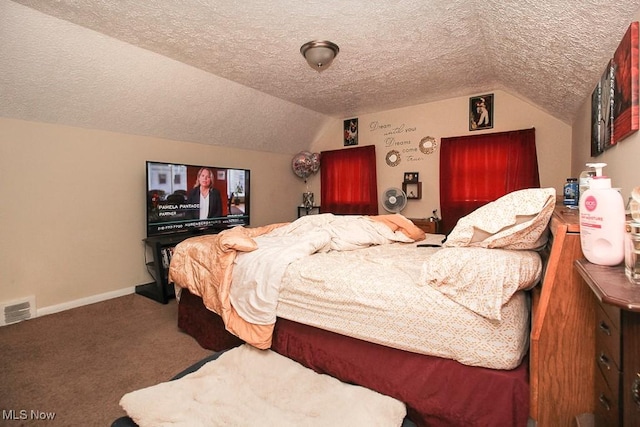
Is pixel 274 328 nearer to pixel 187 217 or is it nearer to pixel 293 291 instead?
pixel 293 291

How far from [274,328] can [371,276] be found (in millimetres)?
748

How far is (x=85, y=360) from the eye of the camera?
220 cm

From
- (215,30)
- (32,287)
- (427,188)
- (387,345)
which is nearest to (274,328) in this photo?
(387,345)

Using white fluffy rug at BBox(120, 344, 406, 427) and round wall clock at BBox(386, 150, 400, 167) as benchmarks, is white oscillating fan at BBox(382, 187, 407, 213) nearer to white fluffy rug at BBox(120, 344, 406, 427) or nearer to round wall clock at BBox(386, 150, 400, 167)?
round wall clock at BBox(386, 150, 400, 167)

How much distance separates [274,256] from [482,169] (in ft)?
11.1

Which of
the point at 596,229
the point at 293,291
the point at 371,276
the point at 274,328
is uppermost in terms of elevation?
the point at 596,229

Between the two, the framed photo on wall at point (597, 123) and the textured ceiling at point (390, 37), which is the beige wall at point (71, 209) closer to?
the textured ceiling at point (390, 37)

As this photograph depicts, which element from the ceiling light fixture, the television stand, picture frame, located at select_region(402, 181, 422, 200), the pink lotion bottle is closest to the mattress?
the pink lotion bottle

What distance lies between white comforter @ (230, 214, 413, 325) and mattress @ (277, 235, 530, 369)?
A: 66mm

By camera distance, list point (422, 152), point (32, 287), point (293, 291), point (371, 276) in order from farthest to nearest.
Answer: point (422, 152), point (32, 287), point (293, 291), point (371, 276)

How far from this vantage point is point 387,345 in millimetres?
1488

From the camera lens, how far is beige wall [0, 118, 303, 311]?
2.88 m

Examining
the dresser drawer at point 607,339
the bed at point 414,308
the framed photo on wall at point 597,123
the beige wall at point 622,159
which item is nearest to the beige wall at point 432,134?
the beige wall at point 622,159

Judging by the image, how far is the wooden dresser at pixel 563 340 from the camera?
3.54ft
